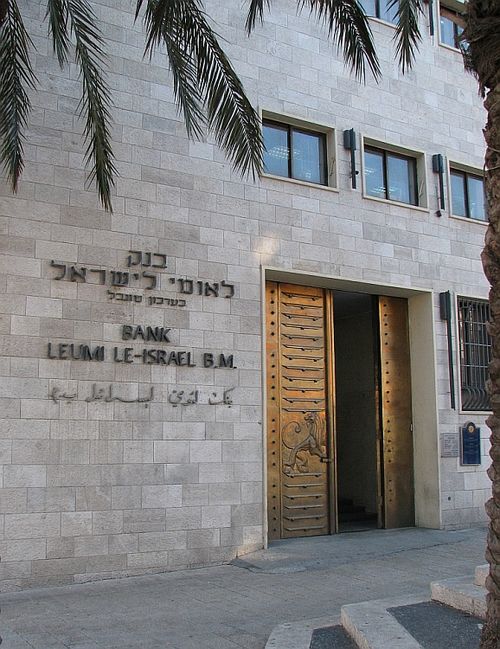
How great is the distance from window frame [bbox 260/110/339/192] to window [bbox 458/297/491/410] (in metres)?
3.26

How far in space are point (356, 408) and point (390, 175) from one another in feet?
14.6

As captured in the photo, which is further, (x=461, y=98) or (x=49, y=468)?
(x=461, y=98)

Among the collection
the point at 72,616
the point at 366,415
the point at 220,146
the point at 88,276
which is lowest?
the point at 72,616

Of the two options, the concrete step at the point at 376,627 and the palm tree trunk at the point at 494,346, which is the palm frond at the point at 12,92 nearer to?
the palm tree trunk at the point at 494,346

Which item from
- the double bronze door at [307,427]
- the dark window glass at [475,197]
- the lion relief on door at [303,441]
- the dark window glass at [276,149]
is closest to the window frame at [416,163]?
the dark window glass at [475,197]

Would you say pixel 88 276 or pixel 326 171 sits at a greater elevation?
pixel 326 171

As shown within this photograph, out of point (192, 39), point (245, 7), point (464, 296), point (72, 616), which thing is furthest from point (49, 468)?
point (464, 296)

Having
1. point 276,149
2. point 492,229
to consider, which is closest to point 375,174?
point 276,149

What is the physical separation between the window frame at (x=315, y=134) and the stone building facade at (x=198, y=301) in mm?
49

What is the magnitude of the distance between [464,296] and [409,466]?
10.00 ft

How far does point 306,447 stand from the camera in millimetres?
10875

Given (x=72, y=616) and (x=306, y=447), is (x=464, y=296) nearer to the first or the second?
(x=306, y=447)

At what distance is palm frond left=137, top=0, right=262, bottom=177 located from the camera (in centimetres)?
721

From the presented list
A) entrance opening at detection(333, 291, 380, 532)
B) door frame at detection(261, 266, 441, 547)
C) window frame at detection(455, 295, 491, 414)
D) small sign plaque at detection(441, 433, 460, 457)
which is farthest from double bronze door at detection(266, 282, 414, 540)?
window frame at detection(455, 295, 491, 414)
